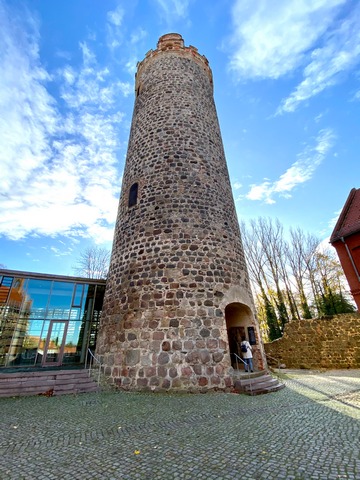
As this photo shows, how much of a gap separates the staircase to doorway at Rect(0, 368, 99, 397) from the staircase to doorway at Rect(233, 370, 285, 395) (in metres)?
4.51

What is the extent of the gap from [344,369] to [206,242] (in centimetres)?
1125

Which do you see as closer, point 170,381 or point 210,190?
point 170,381

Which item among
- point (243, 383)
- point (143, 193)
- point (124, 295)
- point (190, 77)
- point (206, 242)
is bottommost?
point (243, 383)

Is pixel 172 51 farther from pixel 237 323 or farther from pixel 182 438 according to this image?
pixel 182 438

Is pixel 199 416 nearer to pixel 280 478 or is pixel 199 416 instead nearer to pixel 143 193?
pixel 280 478

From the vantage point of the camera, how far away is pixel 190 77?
13.3m

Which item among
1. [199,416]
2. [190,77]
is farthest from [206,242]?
[190,77]

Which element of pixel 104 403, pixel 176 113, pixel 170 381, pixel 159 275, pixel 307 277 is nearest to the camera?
pixel 104 403

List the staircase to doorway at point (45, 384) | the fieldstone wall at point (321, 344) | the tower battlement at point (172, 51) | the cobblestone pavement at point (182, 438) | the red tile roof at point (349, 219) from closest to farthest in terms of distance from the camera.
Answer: the cobblestone pavement at point (182, 438)
the staircase to doorway at point (45, 384)
the red tile roof at point (349, 219)
the fieldstone wall at point (321, 344)
the tower battlement at point (172, 51)

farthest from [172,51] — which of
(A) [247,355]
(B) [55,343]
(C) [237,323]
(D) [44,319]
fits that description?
(B) [55,343]

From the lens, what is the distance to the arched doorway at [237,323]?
921cm

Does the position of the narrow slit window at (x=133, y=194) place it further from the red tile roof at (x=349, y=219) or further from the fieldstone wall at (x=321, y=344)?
the fieldstone wall at (x=321, y=344)

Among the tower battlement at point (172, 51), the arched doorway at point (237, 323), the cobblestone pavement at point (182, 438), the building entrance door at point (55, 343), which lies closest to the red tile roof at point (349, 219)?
the arched doorway at point (237, 323)

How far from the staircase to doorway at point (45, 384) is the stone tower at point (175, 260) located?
2.82ft
